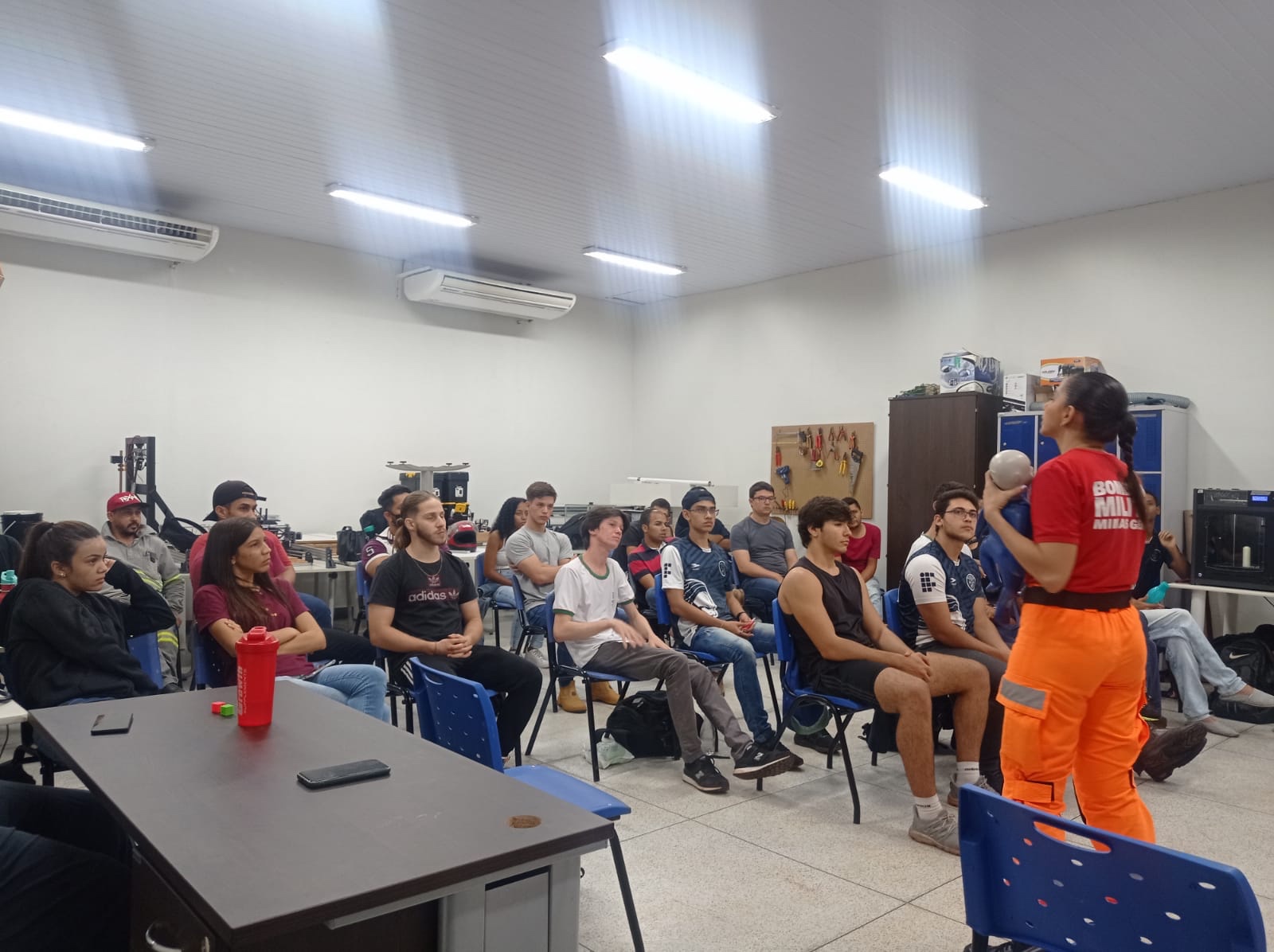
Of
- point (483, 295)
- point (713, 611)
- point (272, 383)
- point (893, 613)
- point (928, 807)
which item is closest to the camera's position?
point (928, 807)

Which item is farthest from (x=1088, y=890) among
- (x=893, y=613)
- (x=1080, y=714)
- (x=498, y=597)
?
(x=498, y=597)

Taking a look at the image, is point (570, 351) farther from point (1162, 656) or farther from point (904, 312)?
point (1162, 656)

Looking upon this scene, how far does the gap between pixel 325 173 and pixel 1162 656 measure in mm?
5951

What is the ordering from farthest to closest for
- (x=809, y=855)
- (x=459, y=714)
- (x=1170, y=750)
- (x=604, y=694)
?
(x=604, y=694)
(x=1170, y=750)
(x=809, y=855)
(x=459, y=714)

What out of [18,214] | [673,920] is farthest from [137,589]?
[18,214]

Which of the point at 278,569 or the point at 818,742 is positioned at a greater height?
the point at 278,569

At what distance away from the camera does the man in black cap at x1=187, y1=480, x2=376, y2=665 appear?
4.19 metres

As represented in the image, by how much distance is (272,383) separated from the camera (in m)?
7.55

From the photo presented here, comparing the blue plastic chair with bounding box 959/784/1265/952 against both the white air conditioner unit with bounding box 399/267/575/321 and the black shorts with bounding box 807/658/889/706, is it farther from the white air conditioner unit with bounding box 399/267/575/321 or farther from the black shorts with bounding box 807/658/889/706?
the white air conditioner unit with bounding box 399/267/575/321

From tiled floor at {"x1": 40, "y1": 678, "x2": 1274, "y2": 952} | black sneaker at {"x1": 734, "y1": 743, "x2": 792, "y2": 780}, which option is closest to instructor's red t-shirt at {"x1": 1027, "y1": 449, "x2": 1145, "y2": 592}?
tiled floor at {"x1": 40, "y1": 678, "x2": 1274, "y2": 952}

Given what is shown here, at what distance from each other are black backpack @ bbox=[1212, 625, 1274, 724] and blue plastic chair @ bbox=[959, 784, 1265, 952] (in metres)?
4.40

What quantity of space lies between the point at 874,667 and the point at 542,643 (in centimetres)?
341

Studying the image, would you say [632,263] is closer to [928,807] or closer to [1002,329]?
[1002,329]

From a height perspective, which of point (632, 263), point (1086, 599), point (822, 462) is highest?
point (632, 263)
